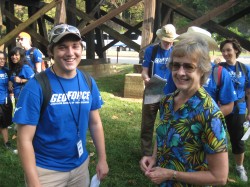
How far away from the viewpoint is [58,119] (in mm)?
2121

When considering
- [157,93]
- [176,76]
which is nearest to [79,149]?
[176,76]

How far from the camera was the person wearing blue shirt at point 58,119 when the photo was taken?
2.00 m

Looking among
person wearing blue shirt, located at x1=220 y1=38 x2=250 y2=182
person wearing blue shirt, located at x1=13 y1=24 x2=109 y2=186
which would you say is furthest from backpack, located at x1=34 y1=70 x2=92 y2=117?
person wearing blue shirt, located at x1=220 y1=38 x2=250 y2=182

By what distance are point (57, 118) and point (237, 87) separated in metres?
2.62

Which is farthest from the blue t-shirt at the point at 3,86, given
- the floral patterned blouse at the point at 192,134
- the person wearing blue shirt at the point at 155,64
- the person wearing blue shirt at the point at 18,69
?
the floral patterned blouse at the point at 192,134

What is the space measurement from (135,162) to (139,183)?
628 millimetres

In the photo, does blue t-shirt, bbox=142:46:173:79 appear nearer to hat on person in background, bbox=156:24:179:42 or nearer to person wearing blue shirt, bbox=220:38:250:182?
hat on person in background, bbox=156:24:179:42

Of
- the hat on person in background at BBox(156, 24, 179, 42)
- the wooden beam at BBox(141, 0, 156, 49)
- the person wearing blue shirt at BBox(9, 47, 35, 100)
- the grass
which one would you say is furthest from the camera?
the wooden beam at BBox(141, 0, 156, 49)

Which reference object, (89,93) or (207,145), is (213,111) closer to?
(207,145)

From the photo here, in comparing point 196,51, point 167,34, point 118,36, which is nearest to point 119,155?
point 167,34

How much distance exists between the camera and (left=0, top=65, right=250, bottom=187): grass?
4133 millimetres

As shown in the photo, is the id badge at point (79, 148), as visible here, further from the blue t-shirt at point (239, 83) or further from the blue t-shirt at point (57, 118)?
the blue t-shirt at point (239, 83)

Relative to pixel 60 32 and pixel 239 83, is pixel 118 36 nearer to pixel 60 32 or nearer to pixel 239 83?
pixel 239 83

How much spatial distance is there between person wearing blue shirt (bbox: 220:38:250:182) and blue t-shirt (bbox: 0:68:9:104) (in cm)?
322
